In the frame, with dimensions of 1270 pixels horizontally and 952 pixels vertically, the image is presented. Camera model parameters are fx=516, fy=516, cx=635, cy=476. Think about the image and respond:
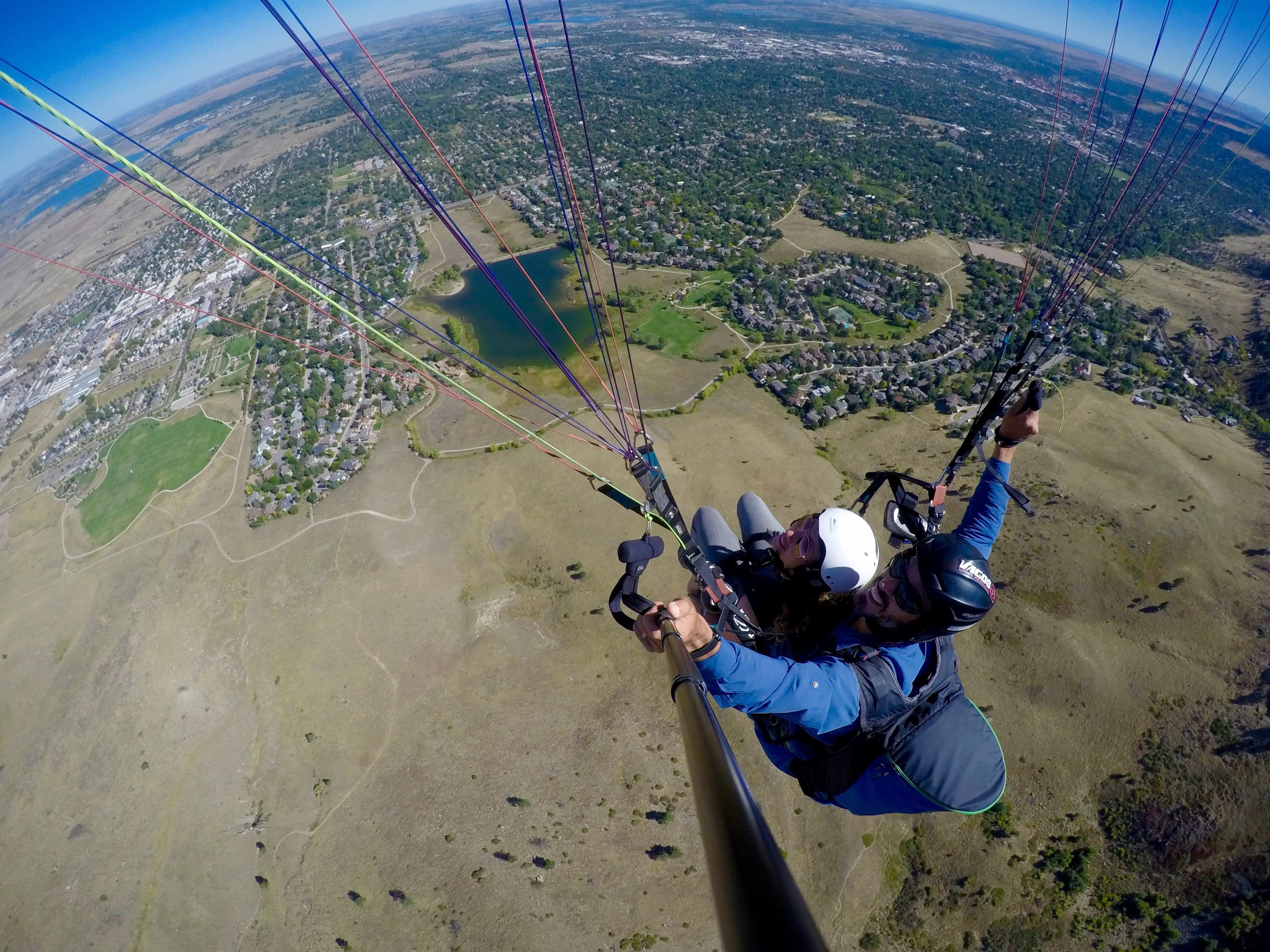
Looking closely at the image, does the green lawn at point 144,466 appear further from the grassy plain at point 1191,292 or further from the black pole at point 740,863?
the grassy plain at point 1191,292

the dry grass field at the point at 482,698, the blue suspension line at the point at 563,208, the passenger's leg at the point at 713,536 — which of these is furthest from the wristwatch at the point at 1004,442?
the dry grass field at the point at 482,698

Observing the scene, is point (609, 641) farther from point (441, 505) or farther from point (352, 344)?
point (352, 344)

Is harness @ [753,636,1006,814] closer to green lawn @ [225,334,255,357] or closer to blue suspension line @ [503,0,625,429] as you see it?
blue suspension line @ [503,0,625,429]

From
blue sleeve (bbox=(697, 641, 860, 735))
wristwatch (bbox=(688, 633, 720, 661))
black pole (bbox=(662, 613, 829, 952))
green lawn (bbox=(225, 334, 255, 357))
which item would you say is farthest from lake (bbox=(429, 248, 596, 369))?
black pole (bbox=(662, 613, 829, 952))

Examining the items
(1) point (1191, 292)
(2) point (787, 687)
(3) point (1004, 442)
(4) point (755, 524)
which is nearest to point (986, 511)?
(3) point (1004, 442)

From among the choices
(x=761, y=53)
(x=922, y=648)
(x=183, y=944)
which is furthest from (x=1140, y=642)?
(x=761, y=53)
